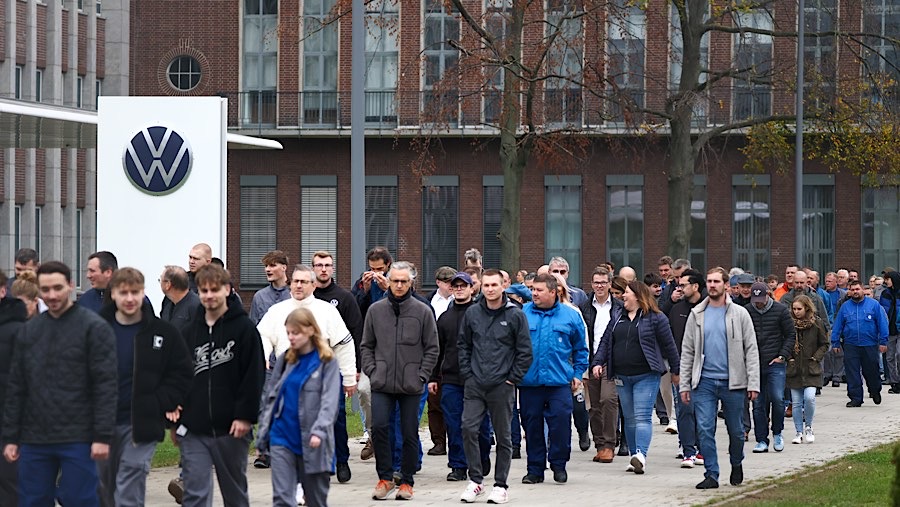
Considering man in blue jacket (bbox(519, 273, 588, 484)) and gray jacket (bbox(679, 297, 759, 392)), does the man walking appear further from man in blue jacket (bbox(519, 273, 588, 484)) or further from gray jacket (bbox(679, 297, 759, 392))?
man in blue jacket (bbox(519, 273, 588, 484))

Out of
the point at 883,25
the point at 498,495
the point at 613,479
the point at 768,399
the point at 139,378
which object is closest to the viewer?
the point at 139,378

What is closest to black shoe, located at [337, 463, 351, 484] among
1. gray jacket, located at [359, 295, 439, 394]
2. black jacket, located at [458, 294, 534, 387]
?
gray jacket, located at [359, 295, 439, 394]

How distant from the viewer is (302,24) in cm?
5088

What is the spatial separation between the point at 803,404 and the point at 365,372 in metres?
7.28

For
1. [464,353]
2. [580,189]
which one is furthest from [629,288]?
[580,189]

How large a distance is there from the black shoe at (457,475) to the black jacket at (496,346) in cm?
148

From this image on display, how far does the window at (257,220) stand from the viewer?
51.0 meters

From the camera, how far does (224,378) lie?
10.9 metres

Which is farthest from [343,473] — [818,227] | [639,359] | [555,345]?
[818,227]

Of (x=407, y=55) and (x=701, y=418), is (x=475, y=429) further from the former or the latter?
(x=407, y=55)

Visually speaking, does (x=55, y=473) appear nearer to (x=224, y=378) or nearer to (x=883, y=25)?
(x=224, y=378)

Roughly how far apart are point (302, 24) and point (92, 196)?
8.07 meters

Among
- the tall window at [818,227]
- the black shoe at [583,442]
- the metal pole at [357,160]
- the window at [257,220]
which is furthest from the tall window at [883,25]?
the black shoe at [583,442]

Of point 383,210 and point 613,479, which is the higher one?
point 383,210
